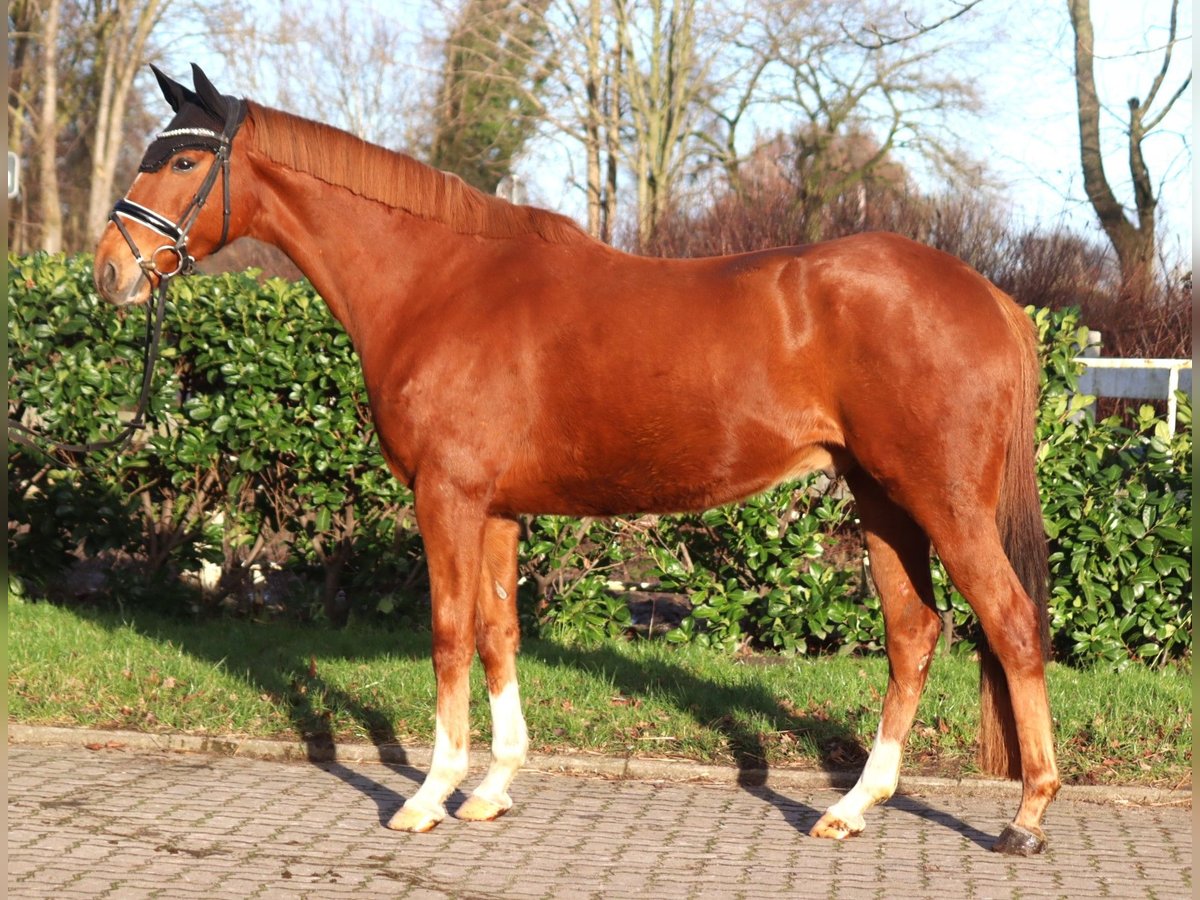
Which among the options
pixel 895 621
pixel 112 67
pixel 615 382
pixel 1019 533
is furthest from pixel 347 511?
pixel 112 67

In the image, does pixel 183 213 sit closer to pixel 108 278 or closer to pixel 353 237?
pixel 108 278

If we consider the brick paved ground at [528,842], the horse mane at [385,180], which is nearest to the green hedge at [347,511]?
the brick paved ground at [528,842]

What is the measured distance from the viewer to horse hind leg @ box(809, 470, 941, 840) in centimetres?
478

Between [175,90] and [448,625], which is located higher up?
[175,90]

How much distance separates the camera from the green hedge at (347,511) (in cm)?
693

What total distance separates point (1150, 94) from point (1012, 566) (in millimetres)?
15077

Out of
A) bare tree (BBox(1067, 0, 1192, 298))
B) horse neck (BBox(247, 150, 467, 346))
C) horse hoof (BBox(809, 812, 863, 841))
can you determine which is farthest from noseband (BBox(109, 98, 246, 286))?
bare tree (BBox(1067, 0, 1192, 298))

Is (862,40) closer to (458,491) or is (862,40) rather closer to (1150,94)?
(1150,94)

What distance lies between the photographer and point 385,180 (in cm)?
510

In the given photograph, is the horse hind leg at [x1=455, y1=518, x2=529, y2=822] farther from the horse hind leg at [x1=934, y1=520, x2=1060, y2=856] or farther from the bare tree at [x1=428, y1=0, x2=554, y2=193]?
the bare tree at [x1=428, y1=0, x2=554, y2=193]

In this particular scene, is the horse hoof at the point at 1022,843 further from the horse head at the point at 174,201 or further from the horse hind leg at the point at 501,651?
the horse head at the point at 174,201

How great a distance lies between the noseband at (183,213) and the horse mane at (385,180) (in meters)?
0.17

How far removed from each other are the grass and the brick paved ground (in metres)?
0.30

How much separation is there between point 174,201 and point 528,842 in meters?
2.67
